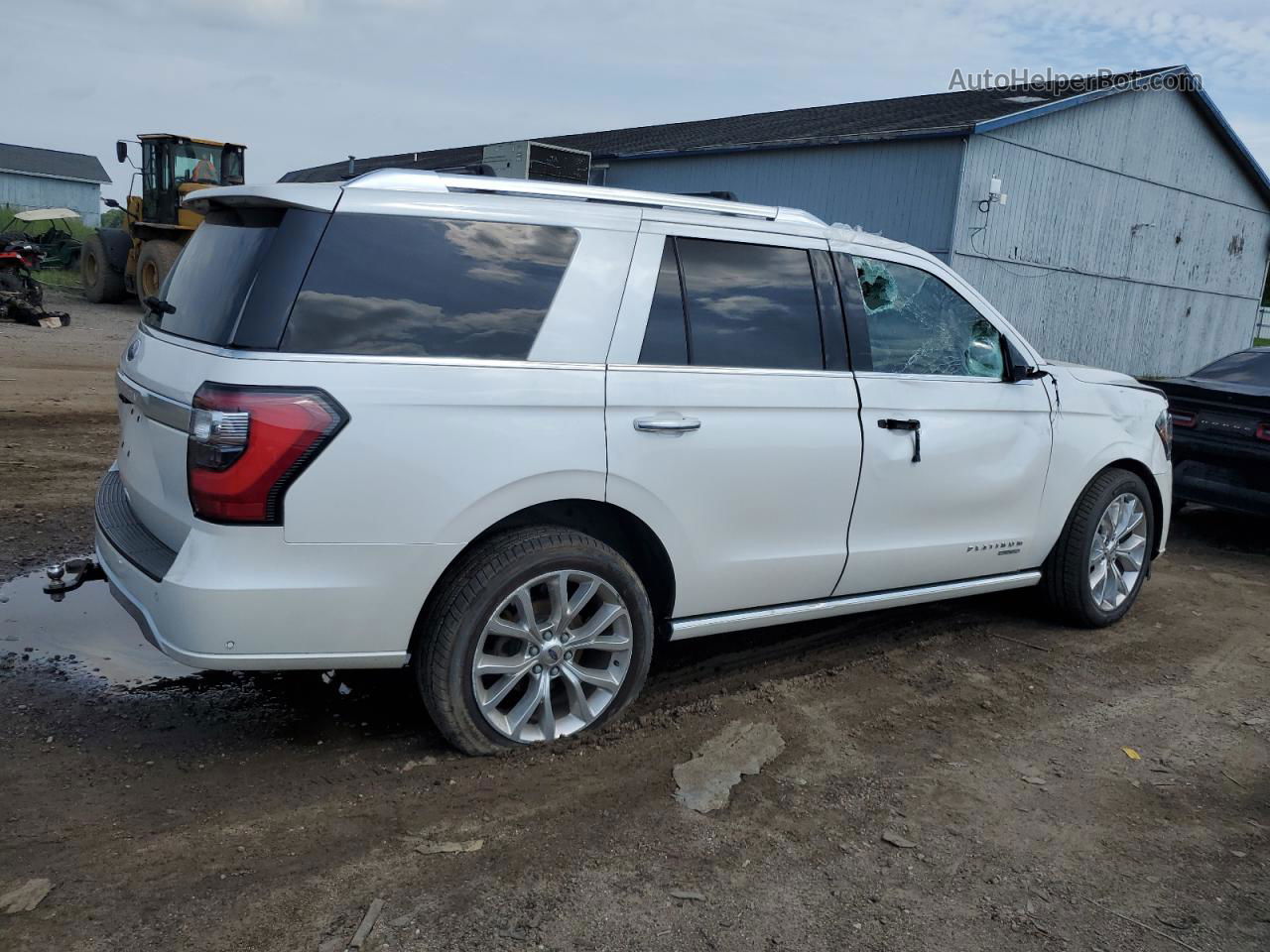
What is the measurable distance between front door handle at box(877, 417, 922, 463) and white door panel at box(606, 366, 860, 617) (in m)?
0.19

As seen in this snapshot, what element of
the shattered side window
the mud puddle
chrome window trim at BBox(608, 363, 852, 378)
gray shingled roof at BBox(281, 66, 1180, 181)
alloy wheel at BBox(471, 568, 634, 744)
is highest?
gray shingled roof at BBox(281, 66, 1180, 181)

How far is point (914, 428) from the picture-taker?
177 inches

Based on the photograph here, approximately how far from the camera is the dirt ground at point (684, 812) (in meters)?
2.87

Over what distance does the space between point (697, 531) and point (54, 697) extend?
247 cm

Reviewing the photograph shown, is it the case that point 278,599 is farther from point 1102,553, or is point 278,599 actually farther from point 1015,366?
point 1102,553

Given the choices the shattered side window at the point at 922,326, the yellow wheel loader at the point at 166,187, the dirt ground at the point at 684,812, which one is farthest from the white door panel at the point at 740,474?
the yellow wheel loader at the point at 166,187

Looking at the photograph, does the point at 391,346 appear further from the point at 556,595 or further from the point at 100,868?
the point at 100,868

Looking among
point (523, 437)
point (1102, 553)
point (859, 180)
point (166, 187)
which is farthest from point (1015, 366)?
point (166, 187)

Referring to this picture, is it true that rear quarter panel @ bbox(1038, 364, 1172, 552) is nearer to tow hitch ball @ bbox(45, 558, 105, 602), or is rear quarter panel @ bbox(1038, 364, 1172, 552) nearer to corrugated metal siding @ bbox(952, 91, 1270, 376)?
tow hitch ball @ bbox(45, 558, 105, 602)

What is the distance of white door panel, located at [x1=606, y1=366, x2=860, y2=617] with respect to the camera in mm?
3740

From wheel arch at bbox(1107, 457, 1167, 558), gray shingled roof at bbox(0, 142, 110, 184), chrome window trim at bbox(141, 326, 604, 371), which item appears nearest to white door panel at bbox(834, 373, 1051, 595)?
wheel arch at bbox(1107, 457, 1167, 558)

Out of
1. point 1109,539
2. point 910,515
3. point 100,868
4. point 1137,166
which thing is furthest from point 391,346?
point 1137,166

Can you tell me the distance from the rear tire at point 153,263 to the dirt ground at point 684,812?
Result: 16008 mm

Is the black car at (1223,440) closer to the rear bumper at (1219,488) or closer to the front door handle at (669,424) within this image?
the rear bumper at (1219,488)
